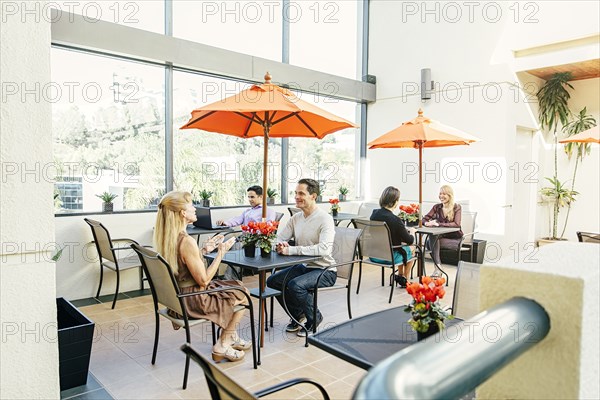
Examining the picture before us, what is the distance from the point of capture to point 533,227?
7.22m

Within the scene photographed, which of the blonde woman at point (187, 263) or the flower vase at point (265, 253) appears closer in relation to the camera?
the blonde woman at point (187, 263)

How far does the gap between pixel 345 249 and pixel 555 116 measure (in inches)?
194

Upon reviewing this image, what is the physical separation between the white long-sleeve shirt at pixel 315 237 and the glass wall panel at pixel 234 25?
3265 millimetres

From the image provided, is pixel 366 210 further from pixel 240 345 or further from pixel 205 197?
pixel 240 345

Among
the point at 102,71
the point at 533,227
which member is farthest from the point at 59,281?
the point at 533,227

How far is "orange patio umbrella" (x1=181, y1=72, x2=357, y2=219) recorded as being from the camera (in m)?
3.51

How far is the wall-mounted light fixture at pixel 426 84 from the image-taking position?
289 inches

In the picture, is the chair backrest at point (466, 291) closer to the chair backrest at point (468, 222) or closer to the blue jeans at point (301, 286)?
the blue jeans at point (301, 286)

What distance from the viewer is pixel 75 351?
270 centimetres

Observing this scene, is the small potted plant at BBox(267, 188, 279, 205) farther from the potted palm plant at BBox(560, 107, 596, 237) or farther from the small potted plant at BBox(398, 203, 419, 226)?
the potted palm plant at BBox(560, 107, 596, 237)

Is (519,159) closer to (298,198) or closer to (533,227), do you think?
(533,227)

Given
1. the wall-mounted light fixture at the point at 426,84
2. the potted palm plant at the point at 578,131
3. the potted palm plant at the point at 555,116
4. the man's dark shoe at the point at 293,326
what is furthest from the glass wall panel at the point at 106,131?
the potted palm plant at the point at 578,131

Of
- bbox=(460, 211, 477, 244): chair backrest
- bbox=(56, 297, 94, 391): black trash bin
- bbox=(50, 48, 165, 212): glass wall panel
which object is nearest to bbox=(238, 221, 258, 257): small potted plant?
bbox=(56, 297, 94, 391): black trash bin

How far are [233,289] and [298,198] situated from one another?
3.90ft
